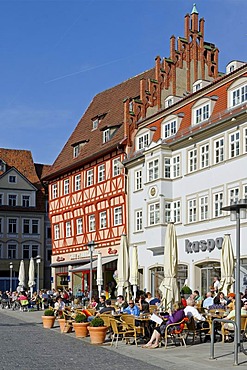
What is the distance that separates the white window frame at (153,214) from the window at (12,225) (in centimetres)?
3431

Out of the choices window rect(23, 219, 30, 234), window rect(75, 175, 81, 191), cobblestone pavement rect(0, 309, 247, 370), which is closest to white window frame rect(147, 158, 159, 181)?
window rect(75, 175, 81, 191)

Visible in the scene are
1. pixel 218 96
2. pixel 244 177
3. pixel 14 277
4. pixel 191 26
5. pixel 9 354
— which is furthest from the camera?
pixel 14 277

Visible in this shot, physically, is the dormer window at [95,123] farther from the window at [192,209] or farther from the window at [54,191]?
the window at [192,209]

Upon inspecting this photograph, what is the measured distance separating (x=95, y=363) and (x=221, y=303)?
8.57 metres

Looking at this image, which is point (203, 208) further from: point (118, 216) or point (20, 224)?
point (20, 224)

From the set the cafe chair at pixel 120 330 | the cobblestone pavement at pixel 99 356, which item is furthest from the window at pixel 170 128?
the cafe chair at pixel 120 330

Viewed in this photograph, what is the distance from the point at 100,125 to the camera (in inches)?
1885

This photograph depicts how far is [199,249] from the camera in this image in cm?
3325

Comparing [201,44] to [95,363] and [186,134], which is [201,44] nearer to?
[186,134]

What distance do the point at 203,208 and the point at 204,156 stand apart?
2.55m

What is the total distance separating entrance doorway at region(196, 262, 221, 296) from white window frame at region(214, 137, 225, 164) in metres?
4.93

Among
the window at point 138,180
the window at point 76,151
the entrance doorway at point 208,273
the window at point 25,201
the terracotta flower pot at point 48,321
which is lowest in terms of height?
the terracotta flower pot at point 48,321

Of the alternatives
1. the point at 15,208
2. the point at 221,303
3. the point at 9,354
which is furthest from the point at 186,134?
the point at 15,208

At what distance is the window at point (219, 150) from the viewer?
31.6 metres
